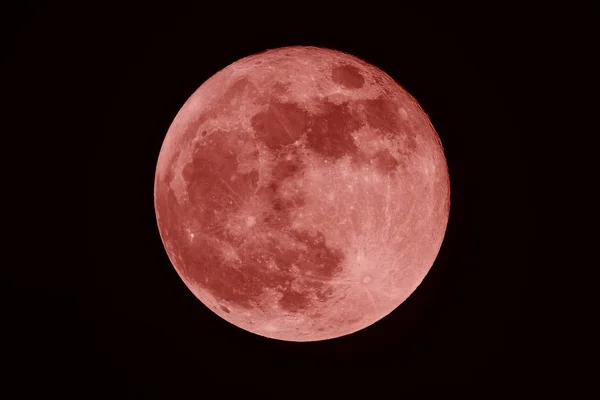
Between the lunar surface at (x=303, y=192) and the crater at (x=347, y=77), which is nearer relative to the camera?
the lunar surface at (x=303, y=192)

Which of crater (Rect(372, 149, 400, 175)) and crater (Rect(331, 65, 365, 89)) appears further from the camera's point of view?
crater (Rect(331, 65, 365, 89))

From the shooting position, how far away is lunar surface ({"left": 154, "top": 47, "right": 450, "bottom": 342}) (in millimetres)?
3391

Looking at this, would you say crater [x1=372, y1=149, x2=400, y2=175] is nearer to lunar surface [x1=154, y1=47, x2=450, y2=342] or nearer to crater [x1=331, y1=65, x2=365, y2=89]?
lunar surface [x1=154, y1=47, x2=450, y2=342]

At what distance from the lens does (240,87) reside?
3.70 meters

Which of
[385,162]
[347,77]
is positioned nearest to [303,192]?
[385,162]

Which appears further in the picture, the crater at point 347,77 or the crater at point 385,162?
the crater at point 347,77

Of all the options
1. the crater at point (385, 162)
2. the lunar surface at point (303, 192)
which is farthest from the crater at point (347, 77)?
the crater at point (385, 162)

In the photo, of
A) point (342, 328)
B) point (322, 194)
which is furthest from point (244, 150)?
point (342, 328)

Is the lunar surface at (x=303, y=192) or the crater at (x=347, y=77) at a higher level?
the crater at (x=347, y=77)

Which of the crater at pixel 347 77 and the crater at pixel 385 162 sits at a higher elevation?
the crater at pixel 347 77

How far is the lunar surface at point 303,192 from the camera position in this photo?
3391mm

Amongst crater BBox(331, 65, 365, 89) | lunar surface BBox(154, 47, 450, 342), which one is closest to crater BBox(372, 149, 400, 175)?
lunar surface BBox(154, 47, 450, 342)

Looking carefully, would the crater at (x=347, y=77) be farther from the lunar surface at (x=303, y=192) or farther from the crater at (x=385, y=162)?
the crater at (x=385, y=162)

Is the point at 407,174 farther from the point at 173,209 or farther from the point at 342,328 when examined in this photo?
the point at 173,209
